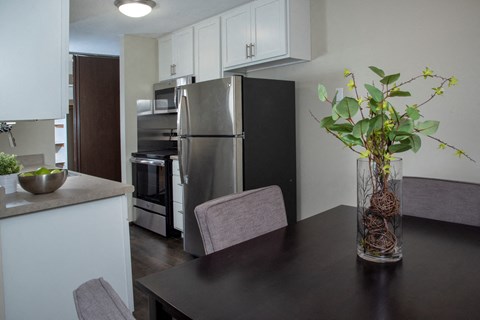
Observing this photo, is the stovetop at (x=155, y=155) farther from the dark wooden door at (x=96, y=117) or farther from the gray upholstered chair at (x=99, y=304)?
the gray upholstered chair at (x=99, y=304)

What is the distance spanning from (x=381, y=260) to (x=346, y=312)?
0.33 metres

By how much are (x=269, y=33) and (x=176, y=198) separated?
182 centimetres

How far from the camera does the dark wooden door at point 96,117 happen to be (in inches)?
182

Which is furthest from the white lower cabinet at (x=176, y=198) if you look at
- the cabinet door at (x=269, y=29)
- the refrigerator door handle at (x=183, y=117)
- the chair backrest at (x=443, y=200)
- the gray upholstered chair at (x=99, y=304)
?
the gray upholstered chair at (x=99, y=304)

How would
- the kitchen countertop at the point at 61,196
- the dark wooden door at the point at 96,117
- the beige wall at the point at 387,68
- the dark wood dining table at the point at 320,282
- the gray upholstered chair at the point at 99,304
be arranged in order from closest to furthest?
1. the gray upholstered chair at the point at 99,304
2. the dark wood dining table at the point at 320,282
3. the kitchen countertop at the point at 61,196
4. the beige wall at the point at 387,68
5. the dark wooden door at the point at 96,117

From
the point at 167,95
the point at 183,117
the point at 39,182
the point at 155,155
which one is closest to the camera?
the point at 39,182

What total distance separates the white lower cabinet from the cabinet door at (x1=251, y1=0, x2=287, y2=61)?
1365 mm

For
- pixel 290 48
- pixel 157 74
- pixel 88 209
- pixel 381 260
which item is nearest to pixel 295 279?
pixel 381 260

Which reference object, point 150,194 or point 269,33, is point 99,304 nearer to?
point 269,33

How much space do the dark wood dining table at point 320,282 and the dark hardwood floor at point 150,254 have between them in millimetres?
1550

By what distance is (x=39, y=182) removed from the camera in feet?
6.07

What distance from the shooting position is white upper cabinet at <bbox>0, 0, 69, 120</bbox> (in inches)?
54.6

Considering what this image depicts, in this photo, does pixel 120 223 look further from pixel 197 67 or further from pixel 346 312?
pixel 197 67

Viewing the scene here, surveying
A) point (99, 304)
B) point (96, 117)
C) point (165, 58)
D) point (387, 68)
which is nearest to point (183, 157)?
point (165, 58)
